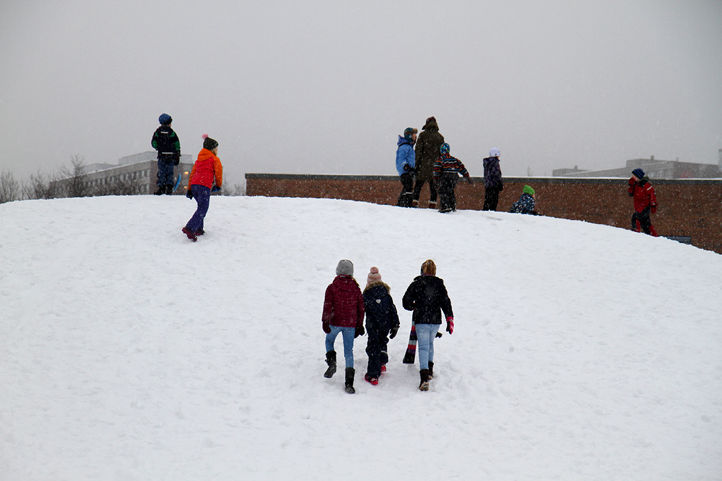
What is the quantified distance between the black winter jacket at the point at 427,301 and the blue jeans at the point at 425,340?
8 centimetres

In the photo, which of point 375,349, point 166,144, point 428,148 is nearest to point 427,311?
point 375,349

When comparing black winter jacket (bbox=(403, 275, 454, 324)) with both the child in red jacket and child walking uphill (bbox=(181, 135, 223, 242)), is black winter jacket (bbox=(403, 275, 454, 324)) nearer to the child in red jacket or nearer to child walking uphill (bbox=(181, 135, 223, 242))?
child walking uphill (bbox=(181, 135, 223, 242))

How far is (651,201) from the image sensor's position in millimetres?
16047

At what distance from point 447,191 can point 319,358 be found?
315 inches

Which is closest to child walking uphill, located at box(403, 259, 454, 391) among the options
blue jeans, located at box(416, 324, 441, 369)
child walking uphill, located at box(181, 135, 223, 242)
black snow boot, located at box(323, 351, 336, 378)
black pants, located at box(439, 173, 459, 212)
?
blue jeans, located at box(416, 324, 441, 369)

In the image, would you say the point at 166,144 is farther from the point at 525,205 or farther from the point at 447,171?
the point at 525,205

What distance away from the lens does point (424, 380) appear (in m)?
7.89

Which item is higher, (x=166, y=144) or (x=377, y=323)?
(x=166, y=144)

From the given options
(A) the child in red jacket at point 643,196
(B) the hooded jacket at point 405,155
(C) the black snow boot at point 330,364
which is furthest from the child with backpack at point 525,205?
(C) the black snow boot at point 330,364

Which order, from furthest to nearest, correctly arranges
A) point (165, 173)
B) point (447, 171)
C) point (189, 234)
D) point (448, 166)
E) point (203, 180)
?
point (165, 173) → point (447, 171) → point (448, 166) → point (189, 234) → point (203, 180)

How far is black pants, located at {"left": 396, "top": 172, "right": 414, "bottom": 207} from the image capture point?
16.2 meters

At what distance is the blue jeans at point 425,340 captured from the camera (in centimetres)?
791

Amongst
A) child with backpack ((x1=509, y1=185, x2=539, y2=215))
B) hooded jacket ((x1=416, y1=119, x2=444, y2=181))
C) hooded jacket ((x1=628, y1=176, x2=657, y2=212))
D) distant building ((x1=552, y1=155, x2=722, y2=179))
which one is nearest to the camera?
hooded jacket ((x1=416, y1=119, x2=444, y2=181))

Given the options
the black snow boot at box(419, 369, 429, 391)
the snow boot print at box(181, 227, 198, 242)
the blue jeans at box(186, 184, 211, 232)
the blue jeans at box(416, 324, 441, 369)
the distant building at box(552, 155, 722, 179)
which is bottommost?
the black snow boot at box(419, 369, 429, 391)
